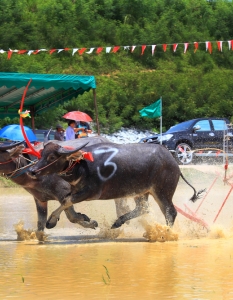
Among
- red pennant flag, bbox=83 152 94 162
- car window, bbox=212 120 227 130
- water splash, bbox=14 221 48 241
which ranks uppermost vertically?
red pennant flag, bbox=83 152 94 162

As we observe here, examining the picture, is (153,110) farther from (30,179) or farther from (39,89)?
(30,179)

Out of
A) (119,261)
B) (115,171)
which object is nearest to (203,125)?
(115,171)

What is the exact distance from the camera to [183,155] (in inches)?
881

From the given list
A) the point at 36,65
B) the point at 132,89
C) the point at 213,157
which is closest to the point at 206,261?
the point at 213,157

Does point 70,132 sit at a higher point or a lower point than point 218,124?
higher

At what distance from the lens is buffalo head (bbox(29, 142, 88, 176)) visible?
9414 millimetres

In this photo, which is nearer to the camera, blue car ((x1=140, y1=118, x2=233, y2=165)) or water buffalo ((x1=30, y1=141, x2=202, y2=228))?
water buffalo ((x1=30, y1=141, x2=202, y2=228))

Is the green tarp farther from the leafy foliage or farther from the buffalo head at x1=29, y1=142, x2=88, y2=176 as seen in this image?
the leafy foliage

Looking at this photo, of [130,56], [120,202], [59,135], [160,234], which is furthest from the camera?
[130,56]

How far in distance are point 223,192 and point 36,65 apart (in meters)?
15.0

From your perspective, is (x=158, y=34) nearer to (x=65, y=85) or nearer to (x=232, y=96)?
(x=232, y=96)

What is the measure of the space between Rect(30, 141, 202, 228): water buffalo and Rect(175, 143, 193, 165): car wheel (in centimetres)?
1106

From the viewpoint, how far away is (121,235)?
10.8m

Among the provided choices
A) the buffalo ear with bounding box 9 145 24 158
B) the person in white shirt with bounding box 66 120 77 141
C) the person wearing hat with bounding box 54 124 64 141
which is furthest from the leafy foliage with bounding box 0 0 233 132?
the buffalo ear with bounding box 9 145 24 158
